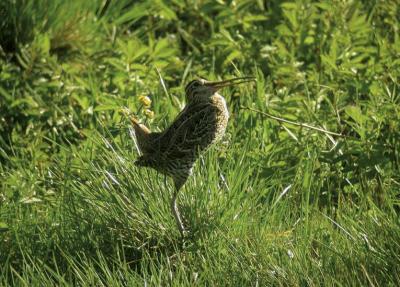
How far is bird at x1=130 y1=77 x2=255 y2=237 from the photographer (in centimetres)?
482

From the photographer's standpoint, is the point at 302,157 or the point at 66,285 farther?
the point at 302,157

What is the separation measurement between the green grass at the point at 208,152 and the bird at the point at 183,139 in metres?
0.14

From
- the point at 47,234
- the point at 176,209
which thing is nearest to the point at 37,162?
the point at 47,234

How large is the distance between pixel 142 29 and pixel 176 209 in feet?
9.42

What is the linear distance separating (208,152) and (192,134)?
0.44m

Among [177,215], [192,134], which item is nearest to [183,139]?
[192,134]

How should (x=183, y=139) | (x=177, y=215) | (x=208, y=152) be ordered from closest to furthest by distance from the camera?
(x=177, y=215) → (x=183, y=139) → (x=208, y=152)

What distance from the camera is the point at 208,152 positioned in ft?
17.3

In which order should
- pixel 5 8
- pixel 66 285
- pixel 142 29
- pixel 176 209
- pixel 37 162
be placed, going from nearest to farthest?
pixel 66 285 → pixel 176 209 → pixel 37 162 → pixel 5 8 → pixel 142 29

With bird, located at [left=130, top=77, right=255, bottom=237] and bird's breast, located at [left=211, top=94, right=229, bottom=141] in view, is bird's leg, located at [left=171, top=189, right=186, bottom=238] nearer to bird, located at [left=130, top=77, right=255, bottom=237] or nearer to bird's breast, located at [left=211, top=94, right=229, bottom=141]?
bird, located at [left=130, top=77, right=255, bottom=237]

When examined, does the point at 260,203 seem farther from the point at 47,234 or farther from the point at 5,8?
the point at 5,8

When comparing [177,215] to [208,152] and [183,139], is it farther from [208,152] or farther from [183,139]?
[208,152]

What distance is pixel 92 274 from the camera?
424 centimetres

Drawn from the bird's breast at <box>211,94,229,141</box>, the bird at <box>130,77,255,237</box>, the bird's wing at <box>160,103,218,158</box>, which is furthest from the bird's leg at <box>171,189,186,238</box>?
the bird's breast at <box>211,94,229,141</box>
